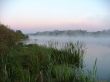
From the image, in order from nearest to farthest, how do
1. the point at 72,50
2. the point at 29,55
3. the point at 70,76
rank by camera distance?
the point at 70,76, the point at 29,55, the point at 72,50

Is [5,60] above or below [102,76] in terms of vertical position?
above

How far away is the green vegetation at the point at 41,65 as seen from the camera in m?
4.23

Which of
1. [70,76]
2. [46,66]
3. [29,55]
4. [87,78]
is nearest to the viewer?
[87,78]

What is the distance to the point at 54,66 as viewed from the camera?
17.4 feet

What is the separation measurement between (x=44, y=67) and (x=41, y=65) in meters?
0.07

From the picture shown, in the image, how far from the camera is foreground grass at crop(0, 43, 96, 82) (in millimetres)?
4207

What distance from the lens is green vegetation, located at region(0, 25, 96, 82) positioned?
423cm

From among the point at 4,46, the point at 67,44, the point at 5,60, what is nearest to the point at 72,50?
the point at 67,44

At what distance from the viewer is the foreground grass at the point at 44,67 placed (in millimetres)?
4207

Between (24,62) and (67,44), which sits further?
(67,44)

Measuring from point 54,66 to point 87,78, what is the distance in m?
1.28

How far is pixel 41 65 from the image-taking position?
5.20 metres

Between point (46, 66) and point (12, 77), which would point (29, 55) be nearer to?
point (46, 66)

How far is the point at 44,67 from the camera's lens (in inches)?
203
